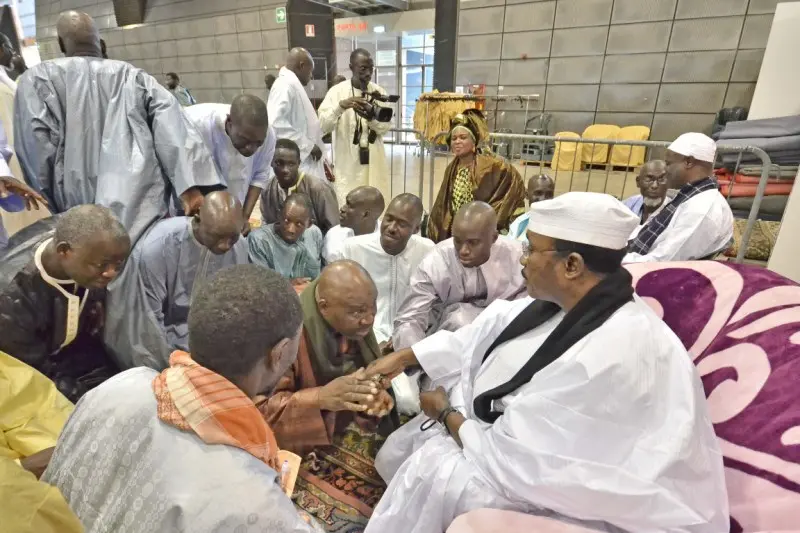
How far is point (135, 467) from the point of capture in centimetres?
85

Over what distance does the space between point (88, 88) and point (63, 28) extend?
1.19 ft

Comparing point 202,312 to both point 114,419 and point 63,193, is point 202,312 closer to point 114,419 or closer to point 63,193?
point 114,419

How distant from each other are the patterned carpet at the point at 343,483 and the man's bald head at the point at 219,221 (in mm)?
1176

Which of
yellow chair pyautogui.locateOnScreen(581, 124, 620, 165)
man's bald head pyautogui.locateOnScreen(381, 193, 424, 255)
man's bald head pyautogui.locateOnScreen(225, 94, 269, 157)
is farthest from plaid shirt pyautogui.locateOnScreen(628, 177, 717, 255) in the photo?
yellow chair pyautogui.locateOnScreen(581, 124, 620, 165)

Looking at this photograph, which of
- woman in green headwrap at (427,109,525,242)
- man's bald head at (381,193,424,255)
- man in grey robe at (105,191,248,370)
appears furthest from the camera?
woman in green headwrap at (427,109,525,242)

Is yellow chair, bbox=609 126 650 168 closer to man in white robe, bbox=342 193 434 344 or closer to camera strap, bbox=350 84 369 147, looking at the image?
camera strap, bbox=350 84 369 147

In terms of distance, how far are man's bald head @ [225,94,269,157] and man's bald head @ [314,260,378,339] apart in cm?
132

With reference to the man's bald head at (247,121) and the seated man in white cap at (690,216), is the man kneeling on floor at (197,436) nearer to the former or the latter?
the man's bald head at (247,121)

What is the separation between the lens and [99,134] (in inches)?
95.6

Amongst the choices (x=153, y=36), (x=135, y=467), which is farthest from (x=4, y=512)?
(x=153, y=36)

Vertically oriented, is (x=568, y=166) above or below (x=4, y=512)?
below

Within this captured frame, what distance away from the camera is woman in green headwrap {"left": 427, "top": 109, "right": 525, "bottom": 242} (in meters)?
3.99

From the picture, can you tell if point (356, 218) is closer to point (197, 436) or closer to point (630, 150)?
point (197, 436)

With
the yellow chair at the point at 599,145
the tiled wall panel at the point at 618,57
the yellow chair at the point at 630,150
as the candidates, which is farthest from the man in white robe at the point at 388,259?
the tiled wall panel at the point at 618,57
